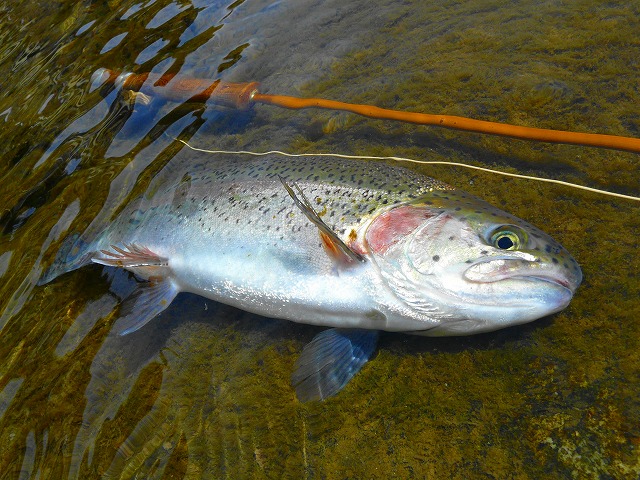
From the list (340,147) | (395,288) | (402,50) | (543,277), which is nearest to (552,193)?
(543,277)

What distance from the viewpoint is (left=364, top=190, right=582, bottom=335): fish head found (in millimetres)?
2391

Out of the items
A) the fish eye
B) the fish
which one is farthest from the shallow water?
the fish eye

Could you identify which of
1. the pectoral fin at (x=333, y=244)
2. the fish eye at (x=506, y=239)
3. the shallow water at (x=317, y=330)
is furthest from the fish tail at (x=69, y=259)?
the fish eye at (x=506, y=239)

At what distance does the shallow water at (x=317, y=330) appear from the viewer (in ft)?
7.95

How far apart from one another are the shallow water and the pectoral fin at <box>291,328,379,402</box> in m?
0.08

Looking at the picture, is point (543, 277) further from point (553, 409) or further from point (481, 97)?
point (481, 97)

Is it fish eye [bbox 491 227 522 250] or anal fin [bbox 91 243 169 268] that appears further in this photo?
anal fin [bbox 91 243 169 268]

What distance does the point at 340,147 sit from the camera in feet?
13.7

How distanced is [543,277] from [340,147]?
225 cm

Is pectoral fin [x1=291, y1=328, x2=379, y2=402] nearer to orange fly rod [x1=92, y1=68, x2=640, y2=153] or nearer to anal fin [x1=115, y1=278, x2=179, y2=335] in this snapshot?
anal fin [x1=115, y1=278, x2=179, y2=335]

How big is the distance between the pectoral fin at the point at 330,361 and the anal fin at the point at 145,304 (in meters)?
1.08

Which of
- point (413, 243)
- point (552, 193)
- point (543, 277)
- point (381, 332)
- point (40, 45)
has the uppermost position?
point (40, 45)

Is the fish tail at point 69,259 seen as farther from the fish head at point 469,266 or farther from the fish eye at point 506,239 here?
the fish eye at point 506,239

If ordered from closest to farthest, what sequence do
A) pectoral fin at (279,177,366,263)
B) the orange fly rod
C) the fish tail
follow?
1. pectoral fin at (279,177,366,263)
2. the orange fly rod
3. the fish tail
